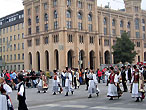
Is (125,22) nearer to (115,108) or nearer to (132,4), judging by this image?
(132,4)

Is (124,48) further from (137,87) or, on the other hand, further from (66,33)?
(137,87)

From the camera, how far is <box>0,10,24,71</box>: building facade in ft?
277

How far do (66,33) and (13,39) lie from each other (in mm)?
31834

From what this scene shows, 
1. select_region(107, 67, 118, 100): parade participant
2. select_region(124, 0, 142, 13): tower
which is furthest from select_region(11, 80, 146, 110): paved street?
select_region(124, 0, 142, 13): tower

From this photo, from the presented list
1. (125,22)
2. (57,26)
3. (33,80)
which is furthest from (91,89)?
(125,22)

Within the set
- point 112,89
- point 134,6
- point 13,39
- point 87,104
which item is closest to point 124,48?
point 134,6

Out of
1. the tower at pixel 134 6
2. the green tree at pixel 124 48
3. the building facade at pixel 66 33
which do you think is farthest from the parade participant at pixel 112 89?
the tower at pixel 134 6

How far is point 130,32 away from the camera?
3349 inches

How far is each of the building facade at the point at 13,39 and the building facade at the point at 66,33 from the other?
11.5 m

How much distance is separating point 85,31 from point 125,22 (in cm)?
2149

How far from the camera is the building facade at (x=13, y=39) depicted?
84375mm

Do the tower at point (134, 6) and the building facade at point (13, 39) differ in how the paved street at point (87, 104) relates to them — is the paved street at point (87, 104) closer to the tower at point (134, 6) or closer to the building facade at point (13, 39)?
the building facade at point (13, 39)

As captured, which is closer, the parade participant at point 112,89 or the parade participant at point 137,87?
the parade participant at point 137,87

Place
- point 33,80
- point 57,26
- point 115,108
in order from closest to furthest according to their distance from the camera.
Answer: point 115,108
point 33,80
point 57,26
